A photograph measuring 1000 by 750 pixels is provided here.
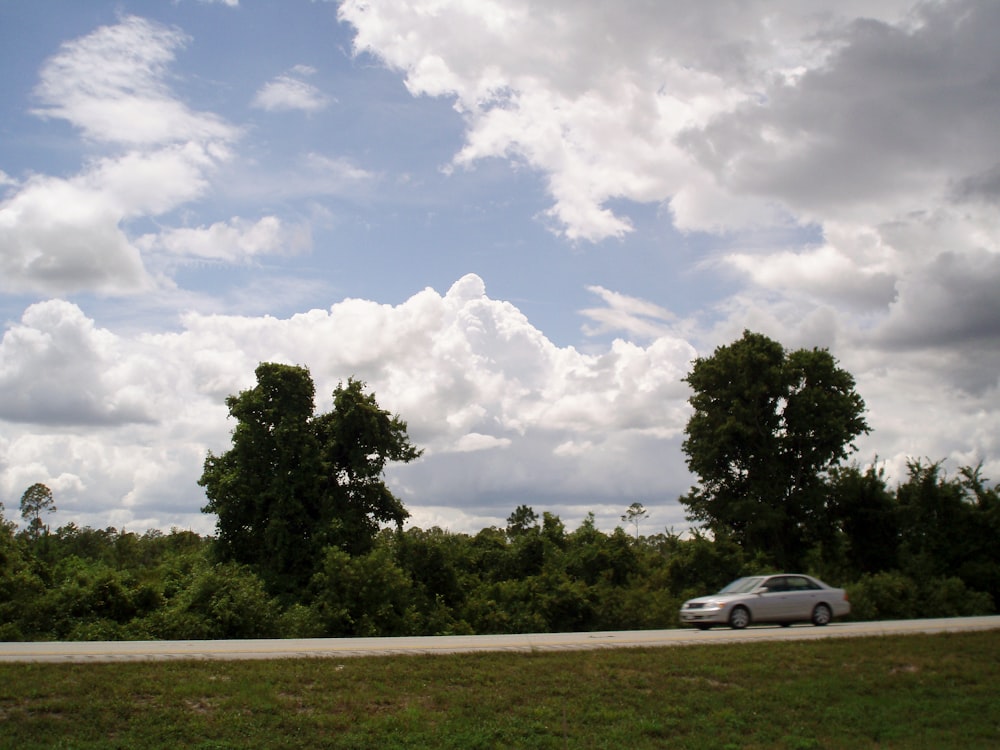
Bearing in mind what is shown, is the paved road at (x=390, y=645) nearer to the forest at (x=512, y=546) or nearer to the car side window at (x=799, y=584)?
the car side window at (x=799, y=584)

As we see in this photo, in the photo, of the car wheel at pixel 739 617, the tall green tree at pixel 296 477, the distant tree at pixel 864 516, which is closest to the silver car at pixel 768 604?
the car wheel at pixel 739 617

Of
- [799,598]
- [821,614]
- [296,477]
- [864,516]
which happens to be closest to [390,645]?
[799,598]

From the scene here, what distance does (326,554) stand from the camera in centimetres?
3497

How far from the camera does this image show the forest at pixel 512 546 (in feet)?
98.6

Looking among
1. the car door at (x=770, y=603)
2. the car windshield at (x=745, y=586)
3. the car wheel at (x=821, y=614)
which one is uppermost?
the car windshield at (x=745, y=586)

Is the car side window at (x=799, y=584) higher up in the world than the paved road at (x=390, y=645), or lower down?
higher up

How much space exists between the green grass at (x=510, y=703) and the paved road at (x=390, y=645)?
A: 1.16 metres

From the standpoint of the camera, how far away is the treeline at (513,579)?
28469 mm

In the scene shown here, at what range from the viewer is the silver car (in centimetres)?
2105

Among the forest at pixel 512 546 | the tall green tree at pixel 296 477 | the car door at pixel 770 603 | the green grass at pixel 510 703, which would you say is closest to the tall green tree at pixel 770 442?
the forest at pixel 512 546

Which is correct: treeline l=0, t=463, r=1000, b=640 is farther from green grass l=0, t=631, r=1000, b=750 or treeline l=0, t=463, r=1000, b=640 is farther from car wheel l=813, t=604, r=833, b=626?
green grass l=0, t=631, r=1000, b=750

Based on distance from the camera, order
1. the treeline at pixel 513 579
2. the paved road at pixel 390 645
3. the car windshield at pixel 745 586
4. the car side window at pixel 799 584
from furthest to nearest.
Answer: the treeline at pixel 513 579, the car side window at pixel 799 584, the car windshield at pixel 745 586, the paved road at pixel 390 645

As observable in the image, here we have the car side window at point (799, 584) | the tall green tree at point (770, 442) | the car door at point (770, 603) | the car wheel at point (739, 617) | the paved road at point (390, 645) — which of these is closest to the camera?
the paved road at point (390, 645)

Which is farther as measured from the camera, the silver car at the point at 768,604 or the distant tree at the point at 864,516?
the distant tree at the point at 864,516
